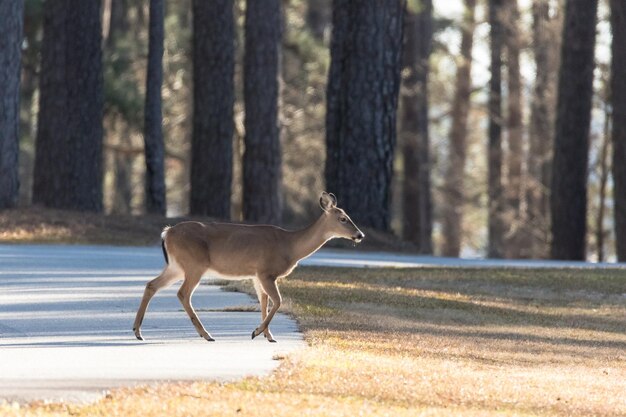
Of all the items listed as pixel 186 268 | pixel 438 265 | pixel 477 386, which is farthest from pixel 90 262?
pixel 477 386

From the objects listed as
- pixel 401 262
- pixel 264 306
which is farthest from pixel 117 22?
pixel 264 306

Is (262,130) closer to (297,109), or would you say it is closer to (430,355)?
(297,109)

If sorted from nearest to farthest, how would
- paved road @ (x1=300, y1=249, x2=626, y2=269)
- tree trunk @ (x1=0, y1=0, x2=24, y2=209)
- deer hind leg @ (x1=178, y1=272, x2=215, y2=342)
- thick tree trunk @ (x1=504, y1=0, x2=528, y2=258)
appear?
deer hind leg @ (x1=178, y1=272, x2=215, y2=342), paved road @ (x1=300, y1=249, x2=626, y2=269), tree trunk @ (x1=0, y1=0, x2=24, y2=209), thick tree trunk @ (x1=504, y1=0, x2=528, y2=258)

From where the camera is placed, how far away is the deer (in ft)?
48.3

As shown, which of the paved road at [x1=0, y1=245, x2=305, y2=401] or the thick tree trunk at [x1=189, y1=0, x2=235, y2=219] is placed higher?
the thick tree trunk at [x1=189, y1=0, x2=235, y2=219]

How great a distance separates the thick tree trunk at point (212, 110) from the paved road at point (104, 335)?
14.0 m

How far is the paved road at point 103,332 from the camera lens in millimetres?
11945

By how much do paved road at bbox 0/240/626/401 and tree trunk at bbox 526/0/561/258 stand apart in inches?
1210

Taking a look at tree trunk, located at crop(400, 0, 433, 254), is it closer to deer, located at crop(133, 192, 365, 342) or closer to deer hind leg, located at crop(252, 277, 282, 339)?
deer, located at crop(133, 192, 365, 342)

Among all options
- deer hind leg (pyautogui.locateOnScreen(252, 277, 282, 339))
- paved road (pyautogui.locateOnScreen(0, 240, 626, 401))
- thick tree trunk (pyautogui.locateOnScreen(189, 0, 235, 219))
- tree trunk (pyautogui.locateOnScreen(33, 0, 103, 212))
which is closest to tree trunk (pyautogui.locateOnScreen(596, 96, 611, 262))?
thick tree trunk (pyautogui.locateOnScreen(189, 0, 235, 219))

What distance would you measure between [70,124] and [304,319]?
18.6 m

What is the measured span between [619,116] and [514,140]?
26483mm

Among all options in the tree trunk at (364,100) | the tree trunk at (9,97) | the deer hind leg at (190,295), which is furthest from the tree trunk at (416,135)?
the deer hind leg at (190,295)

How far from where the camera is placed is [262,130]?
123 ft
